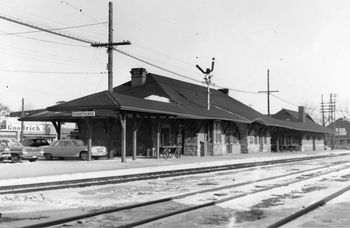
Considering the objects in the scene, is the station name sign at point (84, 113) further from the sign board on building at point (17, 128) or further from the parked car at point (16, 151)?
the sign board on building at point (17, 128)

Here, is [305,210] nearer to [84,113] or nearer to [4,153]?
[84,113]

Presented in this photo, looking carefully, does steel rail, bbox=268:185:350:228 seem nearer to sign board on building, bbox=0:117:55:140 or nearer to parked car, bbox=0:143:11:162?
parked car, bbox=0:143:11:162

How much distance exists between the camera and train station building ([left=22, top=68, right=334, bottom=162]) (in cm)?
2723

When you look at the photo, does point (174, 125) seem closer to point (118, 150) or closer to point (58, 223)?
point (118, 150)

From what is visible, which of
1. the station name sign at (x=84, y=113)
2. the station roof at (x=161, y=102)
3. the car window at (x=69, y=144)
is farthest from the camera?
the car window at (x=69, y=144)

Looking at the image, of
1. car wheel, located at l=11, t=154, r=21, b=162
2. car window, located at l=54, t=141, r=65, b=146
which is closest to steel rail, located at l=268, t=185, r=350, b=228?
car wheel, located at l=11, t=154, r=21, b=162

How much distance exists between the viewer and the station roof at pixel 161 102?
2652cm

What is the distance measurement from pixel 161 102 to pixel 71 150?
6.95m

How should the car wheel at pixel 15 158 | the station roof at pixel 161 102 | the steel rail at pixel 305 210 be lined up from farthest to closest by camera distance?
the car wheel at pixel 15 158
the station roof at pixel 161 102
the steel rail at pixel 305 210

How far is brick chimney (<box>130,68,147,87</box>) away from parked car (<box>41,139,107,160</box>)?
43.9 ft

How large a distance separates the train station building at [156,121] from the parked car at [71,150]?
105cm

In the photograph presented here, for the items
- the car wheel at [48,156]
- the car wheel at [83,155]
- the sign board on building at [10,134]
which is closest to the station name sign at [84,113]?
the car wheel at [83,155]

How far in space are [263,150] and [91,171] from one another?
33.2m

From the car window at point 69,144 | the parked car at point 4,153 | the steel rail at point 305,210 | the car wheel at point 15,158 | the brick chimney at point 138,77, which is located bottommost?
the steel rail at point 305,210
